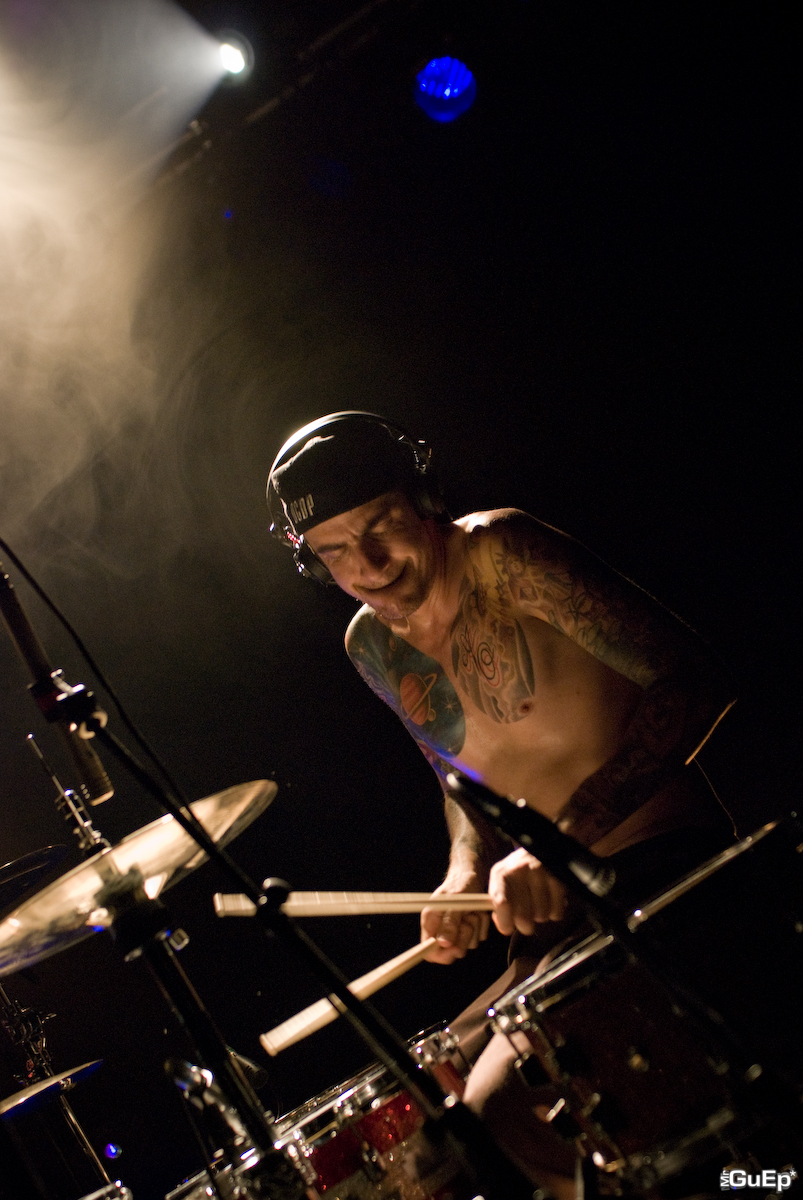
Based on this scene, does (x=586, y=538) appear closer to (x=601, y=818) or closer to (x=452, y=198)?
(x=601, y=818)

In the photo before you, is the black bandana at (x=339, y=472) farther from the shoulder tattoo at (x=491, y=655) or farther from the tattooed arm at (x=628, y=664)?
the tattooed arm at (x=628, y=664)

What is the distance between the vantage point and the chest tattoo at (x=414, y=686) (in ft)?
8.56

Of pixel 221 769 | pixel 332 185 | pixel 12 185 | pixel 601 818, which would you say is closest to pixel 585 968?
pixel 601 818

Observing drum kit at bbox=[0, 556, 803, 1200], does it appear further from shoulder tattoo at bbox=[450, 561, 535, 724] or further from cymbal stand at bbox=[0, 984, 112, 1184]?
cymbal stand at bbox=[0, 984, 112, 1184]

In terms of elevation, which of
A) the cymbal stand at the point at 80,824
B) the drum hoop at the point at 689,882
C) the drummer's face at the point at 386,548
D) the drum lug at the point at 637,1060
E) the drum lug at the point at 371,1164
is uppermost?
the drummer's face at the point at 386,548

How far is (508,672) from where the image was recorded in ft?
7.87

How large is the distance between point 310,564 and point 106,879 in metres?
1.57

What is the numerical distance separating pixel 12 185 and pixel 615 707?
3567 millimetres

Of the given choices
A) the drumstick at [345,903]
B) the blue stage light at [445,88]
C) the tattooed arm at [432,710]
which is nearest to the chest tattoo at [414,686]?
the tattooed arm at [432,710]

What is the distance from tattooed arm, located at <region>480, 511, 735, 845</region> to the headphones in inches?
19.2

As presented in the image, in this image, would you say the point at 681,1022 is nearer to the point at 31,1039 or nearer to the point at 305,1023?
the point at 305,1023

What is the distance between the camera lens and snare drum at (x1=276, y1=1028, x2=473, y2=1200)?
1611 millimetres

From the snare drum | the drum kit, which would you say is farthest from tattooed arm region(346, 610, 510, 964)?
the drum kit

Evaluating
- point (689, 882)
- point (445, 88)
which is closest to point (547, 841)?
point (689, 882)
